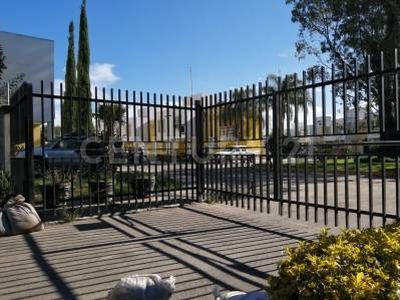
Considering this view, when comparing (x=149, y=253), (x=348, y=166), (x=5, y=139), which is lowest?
(x=149, y=253)

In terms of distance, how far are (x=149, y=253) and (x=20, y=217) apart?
2754 mm

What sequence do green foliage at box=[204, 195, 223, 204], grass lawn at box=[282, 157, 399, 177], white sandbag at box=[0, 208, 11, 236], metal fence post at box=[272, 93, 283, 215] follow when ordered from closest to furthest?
grass lawn at box=[282, 157, 399, 177] < white sandbag at box=[0, 208, 11, 236] < metal fence post at box=[272, 93, 283, 215] < green foliage at box=[204, 195, 223, 204]

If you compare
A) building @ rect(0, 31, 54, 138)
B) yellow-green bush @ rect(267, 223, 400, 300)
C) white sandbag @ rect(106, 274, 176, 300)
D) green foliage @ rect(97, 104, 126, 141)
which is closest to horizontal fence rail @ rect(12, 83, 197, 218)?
green foliage @ rect(97, 104, 126, 141)

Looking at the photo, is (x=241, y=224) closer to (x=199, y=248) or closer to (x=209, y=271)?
(x=199, y=248)

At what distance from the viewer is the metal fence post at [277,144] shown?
800cm

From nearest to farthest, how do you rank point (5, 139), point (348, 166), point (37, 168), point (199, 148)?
point (348, 166) → point (199, 148) → point (5, 139) → point (37, 168)

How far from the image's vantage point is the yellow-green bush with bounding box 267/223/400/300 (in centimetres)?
244

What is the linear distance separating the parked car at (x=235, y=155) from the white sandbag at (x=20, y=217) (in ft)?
13.3

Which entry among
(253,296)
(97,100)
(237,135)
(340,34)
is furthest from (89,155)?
(340,34)

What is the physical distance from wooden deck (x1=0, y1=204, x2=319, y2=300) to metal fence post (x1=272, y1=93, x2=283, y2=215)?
0.59 m

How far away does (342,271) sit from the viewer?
8.43 ft

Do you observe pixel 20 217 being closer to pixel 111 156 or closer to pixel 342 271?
pixel 111 156

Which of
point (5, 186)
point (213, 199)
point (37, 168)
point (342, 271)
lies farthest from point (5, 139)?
point (342, 271)

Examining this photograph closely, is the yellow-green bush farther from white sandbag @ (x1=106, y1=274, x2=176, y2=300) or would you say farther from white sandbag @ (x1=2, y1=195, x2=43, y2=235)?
white sandbag @ (x1=2, y1=195, x2=43, y2=235)
